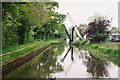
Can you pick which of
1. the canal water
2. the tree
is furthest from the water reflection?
the tree

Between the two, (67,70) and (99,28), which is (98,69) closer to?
(67,70)

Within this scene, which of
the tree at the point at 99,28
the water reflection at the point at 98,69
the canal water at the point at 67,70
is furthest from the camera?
the tree at the point at 99,28

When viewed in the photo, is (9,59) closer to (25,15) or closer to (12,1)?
(12,1)

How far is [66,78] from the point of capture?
39.8 feet

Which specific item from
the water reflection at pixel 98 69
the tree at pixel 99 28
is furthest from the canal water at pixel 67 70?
the tree at pixel 99 28

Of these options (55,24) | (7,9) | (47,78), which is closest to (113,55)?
(7,9)

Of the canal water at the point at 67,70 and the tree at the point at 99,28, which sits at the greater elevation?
the tree at the point at 99,28

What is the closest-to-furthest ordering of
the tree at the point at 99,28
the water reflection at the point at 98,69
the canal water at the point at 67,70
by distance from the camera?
the canal water at the point at 67,70 < the water reflection at the point at 98,69 < the tree at the point at 99,28

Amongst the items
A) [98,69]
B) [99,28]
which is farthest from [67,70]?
[99,28]

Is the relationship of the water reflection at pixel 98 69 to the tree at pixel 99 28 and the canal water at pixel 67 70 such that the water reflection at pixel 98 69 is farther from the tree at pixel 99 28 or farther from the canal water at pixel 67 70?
the tree at pixel 99 28

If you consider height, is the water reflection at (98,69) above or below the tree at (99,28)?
below

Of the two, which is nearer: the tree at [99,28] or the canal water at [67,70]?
the canal water at [67,70]

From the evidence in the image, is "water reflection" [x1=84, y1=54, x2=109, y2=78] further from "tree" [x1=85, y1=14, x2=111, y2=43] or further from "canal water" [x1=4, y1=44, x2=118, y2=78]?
"tree" [x1=85, y1=14, x2=111, y2=43]

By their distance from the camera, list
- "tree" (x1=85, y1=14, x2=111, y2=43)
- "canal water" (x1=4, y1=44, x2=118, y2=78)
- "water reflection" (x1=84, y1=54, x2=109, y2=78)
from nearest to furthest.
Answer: "canal water" (x1=4, y1=44, x2=118, y2=78)
"water reflection" (x1=84, y1=54, x2=109, y2=78)
"tree" (x1=85, y1=14, x2=111, y2=43)
